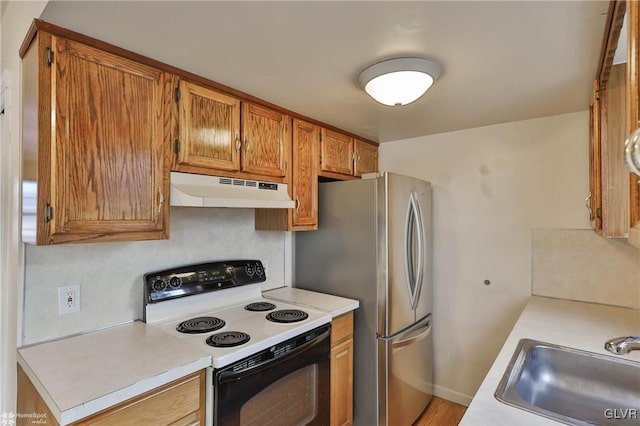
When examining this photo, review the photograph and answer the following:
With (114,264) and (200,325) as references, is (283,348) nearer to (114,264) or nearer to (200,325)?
(200,325)

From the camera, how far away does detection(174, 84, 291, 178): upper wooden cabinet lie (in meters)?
1.59

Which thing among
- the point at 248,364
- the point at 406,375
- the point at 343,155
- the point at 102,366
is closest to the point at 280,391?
the point at 248,364

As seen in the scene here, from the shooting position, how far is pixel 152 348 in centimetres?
141

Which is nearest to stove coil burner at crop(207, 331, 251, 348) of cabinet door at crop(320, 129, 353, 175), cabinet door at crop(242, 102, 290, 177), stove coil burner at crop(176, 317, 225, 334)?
stove coil burner at crop(176, 317, 225, 334)

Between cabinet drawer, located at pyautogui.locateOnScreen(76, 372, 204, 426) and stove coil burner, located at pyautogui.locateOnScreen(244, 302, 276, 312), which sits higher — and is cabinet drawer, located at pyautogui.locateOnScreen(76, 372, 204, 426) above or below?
below

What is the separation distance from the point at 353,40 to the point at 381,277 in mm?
1362

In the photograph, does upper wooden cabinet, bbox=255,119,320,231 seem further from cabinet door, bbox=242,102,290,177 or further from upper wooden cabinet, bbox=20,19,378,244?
upper wooden cabinet, bbox=20,19,378,244

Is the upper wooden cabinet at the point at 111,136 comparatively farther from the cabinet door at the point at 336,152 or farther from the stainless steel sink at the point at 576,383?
the stainless steel sink at the point at 576,383

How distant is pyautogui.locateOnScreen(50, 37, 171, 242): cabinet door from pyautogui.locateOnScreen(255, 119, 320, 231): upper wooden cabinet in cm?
81

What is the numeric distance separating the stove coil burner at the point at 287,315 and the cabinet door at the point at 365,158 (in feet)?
4.25

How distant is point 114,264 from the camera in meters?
1.66

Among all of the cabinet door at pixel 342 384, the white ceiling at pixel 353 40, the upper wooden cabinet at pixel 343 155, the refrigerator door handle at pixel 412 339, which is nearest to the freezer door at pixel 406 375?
the refrigerator door handle at pixel 412 339

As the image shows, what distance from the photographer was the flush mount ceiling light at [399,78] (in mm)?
1417

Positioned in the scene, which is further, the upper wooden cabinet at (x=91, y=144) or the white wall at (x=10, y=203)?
the white wall at (x=10, y=203)
